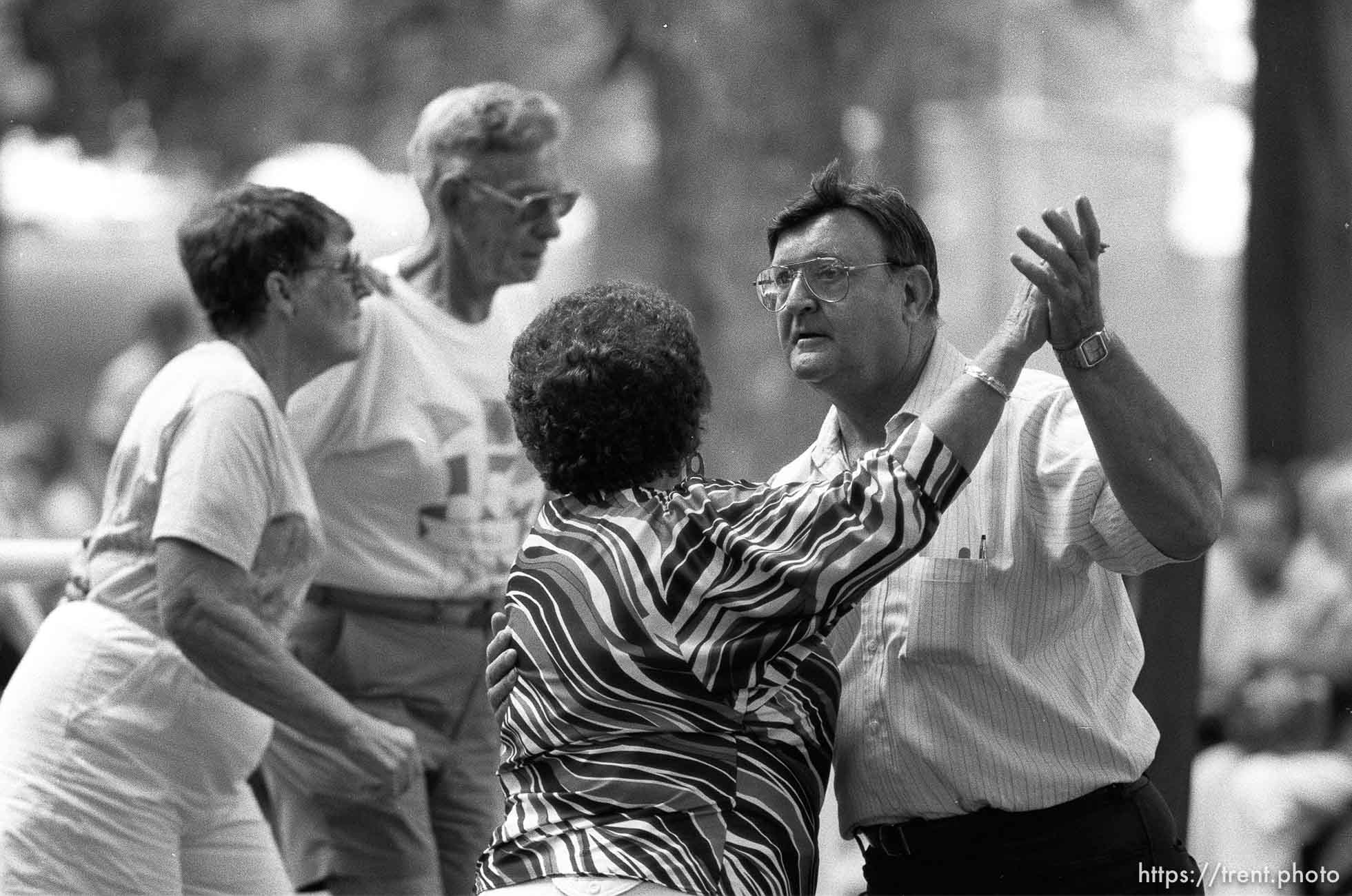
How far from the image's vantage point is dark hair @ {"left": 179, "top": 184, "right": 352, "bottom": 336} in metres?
3.47

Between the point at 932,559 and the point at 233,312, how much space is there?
1436mm

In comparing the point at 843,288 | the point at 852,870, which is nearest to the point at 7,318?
the point at 852,870

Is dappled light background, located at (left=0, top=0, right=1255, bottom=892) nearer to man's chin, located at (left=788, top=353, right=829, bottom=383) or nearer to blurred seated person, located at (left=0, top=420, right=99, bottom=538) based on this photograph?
blurred seated person, located at (left=0, top=420, right=99, bottom=538)

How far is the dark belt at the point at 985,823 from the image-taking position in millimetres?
2910

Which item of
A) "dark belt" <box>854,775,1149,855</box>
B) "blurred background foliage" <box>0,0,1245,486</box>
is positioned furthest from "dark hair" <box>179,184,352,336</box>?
"blurred background foliage" <box>0,0,1245,486</box>

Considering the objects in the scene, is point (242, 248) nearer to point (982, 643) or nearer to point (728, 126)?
point (982, 643)

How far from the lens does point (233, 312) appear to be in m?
3.50

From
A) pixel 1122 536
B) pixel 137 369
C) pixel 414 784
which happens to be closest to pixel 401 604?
pixel 414 784

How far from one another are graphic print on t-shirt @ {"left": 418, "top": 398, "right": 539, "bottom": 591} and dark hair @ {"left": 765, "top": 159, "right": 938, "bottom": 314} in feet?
3.82

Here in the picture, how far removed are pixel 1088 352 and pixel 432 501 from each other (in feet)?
5.80

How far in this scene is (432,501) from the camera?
3.94 meters

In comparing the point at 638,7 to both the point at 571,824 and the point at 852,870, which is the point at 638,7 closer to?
the point at 852,870

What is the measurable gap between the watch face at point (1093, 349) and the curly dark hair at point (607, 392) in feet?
1.74

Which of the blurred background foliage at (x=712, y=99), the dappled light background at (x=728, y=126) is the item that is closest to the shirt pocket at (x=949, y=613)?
the dappled light background at (x=728, y=126)
